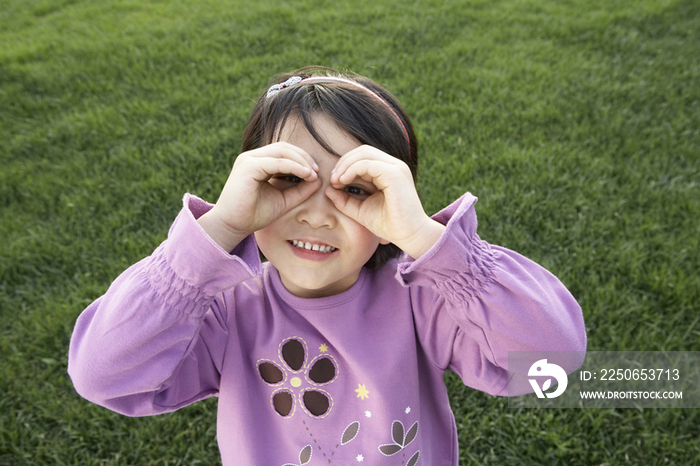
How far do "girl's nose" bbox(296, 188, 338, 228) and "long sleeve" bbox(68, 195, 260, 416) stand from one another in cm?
16

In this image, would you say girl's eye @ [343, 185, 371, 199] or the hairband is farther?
the hairband

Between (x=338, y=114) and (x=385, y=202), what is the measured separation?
0.29m

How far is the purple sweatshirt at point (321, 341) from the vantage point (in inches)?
51.3

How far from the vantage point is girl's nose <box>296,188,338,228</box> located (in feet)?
4.46

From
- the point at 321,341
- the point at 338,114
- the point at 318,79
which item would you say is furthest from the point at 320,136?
the point at 321,341

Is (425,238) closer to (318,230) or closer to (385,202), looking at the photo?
(385,202)

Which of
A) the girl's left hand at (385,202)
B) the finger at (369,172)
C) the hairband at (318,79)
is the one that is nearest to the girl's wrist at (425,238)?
the girl's left hand at (385,202)

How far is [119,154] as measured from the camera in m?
3.97

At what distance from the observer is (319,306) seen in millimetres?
1513

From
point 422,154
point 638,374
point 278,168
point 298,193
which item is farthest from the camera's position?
point 422,154

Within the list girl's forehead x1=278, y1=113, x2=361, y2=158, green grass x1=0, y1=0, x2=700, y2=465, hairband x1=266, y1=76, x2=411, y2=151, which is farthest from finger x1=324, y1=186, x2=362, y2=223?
green grass x1=0, y1=0, x2=700, y2=465

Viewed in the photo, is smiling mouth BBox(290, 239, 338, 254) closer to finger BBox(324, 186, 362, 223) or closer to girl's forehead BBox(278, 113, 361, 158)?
finger BBox(324, 186, 362, 223)

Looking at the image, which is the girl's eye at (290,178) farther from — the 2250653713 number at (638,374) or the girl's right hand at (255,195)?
the 2250653713 number at (638,374)

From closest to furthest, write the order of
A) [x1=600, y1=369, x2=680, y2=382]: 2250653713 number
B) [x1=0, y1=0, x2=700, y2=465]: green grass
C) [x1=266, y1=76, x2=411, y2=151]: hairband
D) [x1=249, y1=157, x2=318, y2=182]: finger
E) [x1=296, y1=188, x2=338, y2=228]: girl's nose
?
1. [x1=249, y1=157, x2=318, y2=182]: finger
2. [x1=296, y1=188, x2=338, y2=228]: girl's nose
3. [x1=266, y1=76, x2=411, y2=151]: hairband
4. [x1=0, y1=0, x2=700, y2=465]: green grass
5. [x1=600, y1=369, x2=680, y2=382]: 2250653713 number
